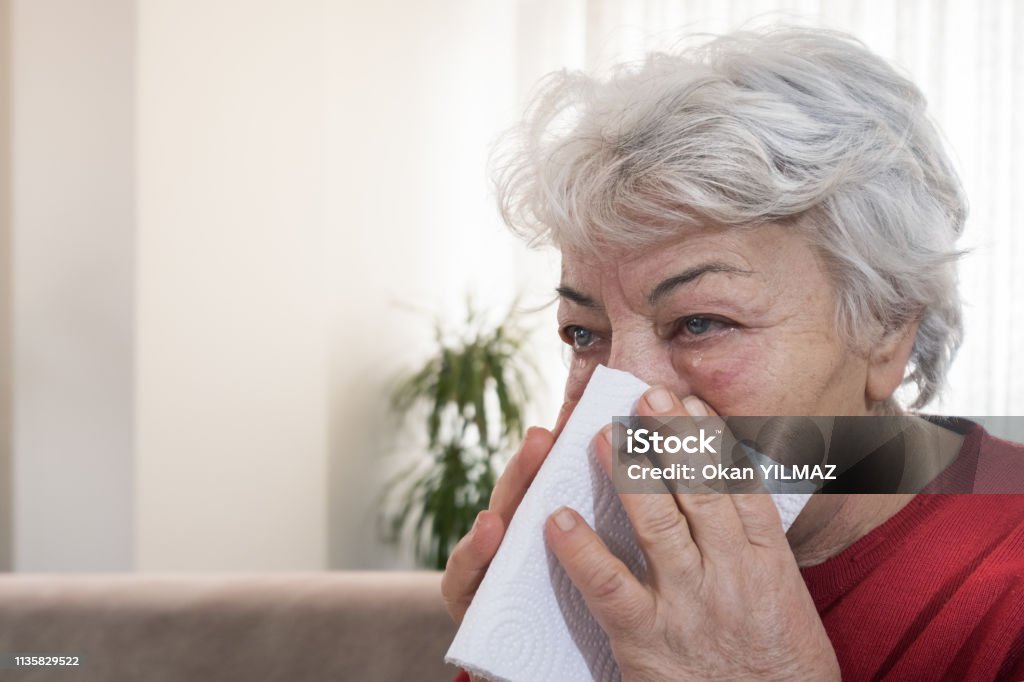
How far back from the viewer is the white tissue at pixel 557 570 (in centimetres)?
86

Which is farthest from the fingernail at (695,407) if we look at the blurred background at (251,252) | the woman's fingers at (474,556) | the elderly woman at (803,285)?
the blurred background at (251,252)

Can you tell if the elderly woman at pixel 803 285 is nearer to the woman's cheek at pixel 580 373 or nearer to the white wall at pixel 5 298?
the woman's cheek at pixel 580 373

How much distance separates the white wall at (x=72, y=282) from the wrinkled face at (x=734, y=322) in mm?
2187

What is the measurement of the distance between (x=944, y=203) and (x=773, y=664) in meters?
0.53

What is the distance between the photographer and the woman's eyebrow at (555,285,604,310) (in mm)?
1058

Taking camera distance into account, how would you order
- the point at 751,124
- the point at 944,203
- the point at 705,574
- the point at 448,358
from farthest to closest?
the point at 448,358, the point at 944,203, the point at 751,124, the point at 705,574

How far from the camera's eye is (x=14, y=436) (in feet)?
9.70

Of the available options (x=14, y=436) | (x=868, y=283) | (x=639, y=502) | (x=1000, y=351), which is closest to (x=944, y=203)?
(x=868, y=283)

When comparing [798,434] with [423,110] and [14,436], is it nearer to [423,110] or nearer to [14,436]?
[14,436]

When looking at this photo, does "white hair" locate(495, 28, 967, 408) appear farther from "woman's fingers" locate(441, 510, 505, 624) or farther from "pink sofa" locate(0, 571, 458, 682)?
"pink sofa" locate(0, 571, 458, 682)

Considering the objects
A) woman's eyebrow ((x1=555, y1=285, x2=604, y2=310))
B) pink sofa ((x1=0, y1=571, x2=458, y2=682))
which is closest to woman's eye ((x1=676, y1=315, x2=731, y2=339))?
woman's eyebrow ((x1=555, y1=285, x2=604, y2=310))

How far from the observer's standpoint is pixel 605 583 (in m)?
0.82

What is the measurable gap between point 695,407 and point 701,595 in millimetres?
185

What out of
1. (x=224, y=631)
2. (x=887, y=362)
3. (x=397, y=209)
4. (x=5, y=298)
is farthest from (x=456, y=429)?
(x=887, y=362)
